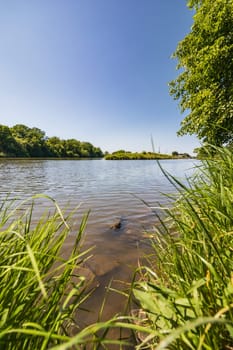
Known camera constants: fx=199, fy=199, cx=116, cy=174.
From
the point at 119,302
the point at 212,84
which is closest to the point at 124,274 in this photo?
the point at 119,302

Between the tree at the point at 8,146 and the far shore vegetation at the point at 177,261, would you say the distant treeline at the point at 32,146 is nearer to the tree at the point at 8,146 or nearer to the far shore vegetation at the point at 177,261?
the tree at the point at 8,146

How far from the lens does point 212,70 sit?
24.7 ft

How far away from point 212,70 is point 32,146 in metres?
76.6

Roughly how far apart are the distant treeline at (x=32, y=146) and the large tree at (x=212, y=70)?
68.0m

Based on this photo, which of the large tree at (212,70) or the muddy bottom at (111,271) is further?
the large tree at (212,70)

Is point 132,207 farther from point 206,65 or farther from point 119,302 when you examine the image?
point 206,65

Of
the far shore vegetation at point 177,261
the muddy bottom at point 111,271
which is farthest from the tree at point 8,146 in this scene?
the muddy bottom at point 111,271

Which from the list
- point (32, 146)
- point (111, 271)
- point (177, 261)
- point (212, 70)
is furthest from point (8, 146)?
point (177, 261)

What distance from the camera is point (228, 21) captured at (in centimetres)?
734

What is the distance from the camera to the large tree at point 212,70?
7.19 meters

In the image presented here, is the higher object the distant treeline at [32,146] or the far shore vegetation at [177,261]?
the distant treeline at [32,146]

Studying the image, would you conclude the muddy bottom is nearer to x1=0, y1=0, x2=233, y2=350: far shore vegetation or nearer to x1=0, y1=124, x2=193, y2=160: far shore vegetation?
x1=0, y1=0, x2=233, y2=350: far shore vegetation

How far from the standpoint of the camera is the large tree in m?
7.19

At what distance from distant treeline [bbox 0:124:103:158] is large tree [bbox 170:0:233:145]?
68.0 m
